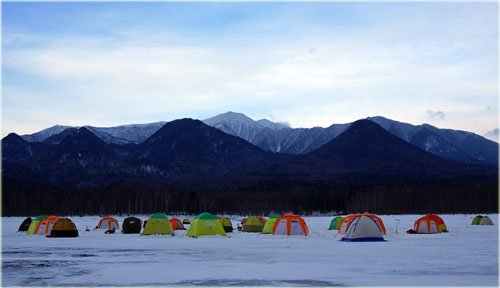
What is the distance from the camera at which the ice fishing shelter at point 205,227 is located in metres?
42.1

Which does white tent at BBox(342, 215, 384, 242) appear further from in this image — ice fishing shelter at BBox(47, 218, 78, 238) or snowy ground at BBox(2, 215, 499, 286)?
ice fishing shelter at BBox(47, 218, 78, 238)

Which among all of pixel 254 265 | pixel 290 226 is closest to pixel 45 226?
pixel 290 226

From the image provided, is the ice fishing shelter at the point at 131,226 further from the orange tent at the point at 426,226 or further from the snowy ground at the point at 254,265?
the orange tent at the point at 426,226

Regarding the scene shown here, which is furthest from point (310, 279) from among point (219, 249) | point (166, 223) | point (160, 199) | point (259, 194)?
point (259, 194)

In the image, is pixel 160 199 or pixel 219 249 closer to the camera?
pixel 219 249

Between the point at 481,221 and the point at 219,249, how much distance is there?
4044 centimetres

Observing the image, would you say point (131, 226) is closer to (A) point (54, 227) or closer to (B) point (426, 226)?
(A) point (54, 227)

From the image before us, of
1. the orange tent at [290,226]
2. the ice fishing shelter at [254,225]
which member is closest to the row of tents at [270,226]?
the orange tent at [290,226]

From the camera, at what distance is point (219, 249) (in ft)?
103

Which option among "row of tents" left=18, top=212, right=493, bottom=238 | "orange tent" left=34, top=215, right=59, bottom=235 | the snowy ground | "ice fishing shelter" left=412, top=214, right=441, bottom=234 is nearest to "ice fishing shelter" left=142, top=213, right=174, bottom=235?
"row of tents" left=18, top=212, right=493, bottom=238

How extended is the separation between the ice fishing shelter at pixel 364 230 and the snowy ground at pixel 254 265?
2729 millimetres

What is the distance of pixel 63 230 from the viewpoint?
142 ft

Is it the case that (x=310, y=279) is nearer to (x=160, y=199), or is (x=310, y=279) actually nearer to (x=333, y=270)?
(x=333, y=270)

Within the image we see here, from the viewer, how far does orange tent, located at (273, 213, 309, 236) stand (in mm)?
42562
